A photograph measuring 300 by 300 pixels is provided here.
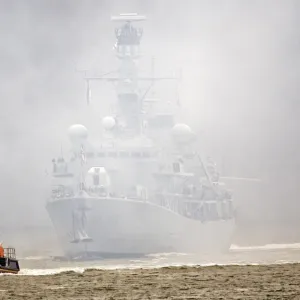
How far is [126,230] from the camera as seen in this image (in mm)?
73500

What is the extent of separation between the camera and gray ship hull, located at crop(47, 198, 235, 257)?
73.6m

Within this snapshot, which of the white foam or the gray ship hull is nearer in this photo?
the gray ship hull

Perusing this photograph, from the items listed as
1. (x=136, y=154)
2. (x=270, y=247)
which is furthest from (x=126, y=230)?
(x=270, y=247)

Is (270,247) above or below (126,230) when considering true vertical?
below

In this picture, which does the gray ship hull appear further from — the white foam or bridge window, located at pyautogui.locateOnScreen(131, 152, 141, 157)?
bridge window, located at pyautogui.locateOnScreen(131, 152, 141, 157)

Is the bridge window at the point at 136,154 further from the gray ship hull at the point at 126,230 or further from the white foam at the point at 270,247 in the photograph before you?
the white foam at the point at 270,247

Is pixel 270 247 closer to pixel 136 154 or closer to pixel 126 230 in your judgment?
pixel 126 230

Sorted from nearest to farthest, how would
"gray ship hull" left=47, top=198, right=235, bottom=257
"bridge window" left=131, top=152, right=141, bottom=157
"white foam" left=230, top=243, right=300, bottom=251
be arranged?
"gray ship hull" left=47, top=198, right=235, bottom=257, "white foam" left=230, top=243, right=300, bottom=251, "bridge window" left=131, top=152, right=141, bottom=157

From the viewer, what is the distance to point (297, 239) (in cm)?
8788

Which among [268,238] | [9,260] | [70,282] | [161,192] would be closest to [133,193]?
[161,192]

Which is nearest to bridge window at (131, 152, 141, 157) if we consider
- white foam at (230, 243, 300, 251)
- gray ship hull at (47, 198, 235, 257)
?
gray ship hull at (47, 198, 235, 257)

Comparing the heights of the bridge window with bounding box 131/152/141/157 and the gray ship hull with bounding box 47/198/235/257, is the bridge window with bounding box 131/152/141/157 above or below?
above

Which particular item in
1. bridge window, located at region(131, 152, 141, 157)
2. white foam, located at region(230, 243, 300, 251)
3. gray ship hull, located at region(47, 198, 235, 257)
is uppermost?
bridge window, located at region(131, 152, 141, 157)

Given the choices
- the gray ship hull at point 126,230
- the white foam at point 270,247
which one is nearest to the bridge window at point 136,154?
the gray ship hull at point 126,230
